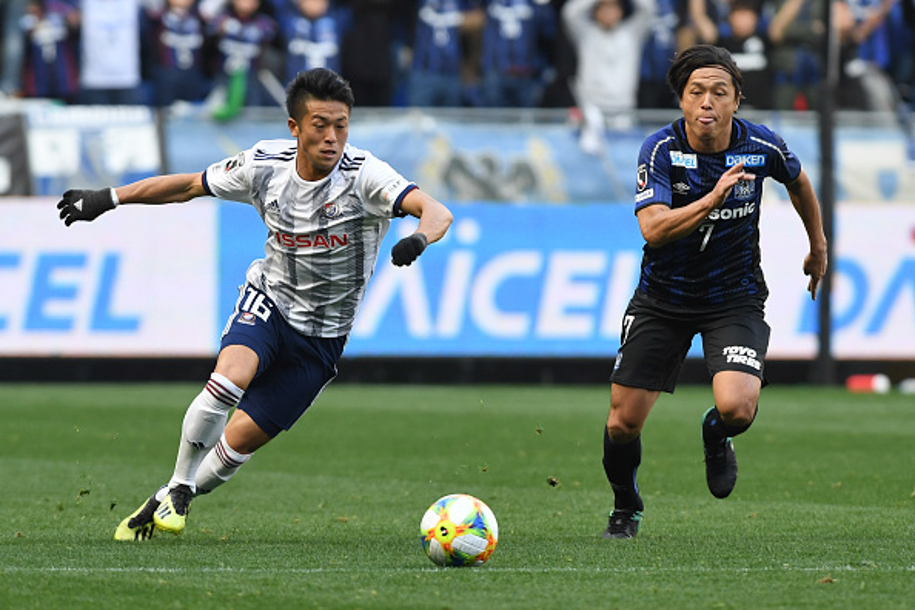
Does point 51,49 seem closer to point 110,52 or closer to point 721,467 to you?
point 110,52

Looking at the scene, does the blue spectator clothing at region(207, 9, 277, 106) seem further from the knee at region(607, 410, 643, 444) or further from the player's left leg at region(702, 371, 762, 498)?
the player's left leg at region(702, 371, 762, 498)

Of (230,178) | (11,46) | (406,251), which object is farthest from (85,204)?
(11,46)

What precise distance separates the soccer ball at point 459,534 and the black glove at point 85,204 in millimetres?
2225

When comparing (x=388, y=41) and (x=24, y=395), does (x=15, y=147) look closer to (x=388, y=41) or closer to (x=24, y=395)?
(x=24, y=395)

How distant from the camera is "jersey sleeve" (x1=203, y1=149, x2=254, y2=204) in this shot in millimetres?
7336

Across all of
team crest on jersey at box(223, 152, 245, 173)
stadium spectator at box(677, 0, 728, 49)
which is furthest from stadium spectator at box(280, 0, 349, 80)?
team crest on jersey at box(223, 152, 245, 173)

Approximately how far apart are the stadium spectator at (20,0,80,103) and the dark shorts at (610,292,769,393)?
1180 cm

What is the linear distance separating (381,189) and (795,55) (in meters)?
11.8

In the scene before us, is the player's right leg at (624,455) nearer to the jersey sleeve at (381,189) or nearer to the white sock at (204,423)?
the jersey sleeve at (381,189)

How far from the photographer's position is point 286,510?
8539mm

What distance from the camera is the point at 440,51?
1772cm

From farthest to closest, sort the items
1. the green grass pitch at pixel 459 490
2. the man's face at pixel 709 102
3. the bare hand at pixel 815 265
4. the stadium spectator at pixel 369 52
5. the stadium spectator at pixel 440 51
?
the stadium spectator at pixel 369 52
the stadium spectator at pixel 440 51
the bare hand at pixel 815 265
the man's face at pixel 709 102
the green grass pitch at pixel 459 490

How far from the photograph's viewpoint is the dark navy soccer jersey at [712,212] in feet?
23.2

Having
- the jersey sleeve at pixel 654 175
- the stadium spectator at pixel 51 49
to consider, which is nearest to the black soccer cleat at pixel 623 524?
the jersey sleeve at pixel 654 175
